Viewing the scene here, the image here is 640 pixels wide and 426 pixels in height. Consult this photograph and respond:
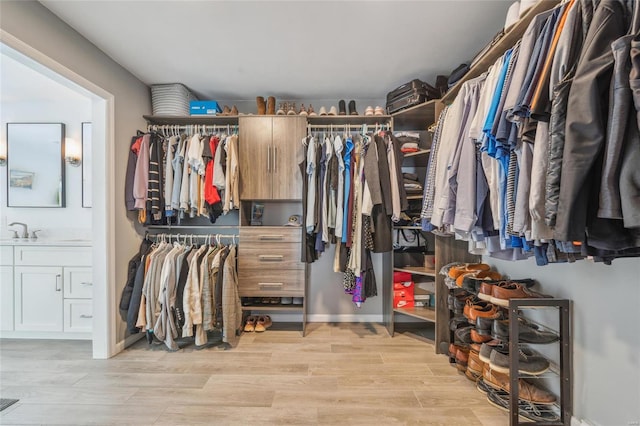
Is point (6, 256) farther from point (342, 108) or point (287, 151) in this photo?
point (342, 108)

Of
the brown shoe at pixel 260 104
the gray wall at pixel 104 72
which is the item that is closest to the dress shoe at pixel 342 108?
the brown shoe at pixel 260 104

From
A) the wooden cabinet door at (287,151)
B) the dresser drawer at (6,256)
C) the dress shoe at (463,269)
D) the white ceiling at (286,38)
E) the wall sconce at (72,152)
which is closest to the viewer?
the white ceiling at (286,38)

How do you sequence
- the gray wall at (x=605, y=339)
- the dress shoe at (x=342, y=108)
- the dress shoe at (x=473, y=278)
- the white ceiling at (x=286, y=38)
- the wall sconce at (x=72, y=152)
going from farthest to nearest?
1. the wall sconce at (x=72, y=152)
2. the dress shoe at (x=342, y=108)
3. the dress shoe at (x=473, y=278)
4. the white ceiling at (x=286, y=38)
5. the gray wall at (x=605, y=339)

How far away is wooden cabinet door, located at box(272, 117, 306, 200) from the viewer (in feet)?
7.63

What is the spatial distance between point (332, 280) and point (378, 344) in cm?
74

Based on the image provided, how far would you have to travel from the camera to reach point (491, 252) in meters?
1.35

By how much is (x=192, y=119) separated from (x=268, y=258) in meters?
1.47

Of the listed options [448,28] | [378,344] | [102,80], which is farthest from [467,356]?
[102,80]

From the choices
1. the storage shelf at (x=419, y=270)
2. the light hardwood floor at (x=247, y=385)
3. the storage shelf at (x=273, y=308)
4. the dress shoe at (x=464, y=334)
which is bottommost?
the light hardwood floor at (x=247, y=385)

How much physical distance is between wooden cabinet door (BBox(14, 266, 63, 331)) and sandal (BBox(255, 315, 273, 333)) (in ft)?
5.49

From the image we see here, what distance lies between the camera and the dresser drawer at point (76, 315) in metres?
2.24

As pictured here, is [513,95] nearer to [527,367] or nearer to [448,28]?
[448,28]

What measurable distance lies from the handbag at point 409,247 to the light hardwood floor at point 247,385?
0.67 meters

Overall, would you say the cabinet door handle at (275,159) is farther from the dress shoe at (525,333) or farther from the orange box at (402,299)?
the dress shoe at (525,333)
